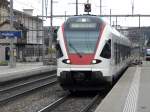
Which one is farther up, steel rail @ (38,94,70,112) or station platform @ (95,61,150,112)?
station platform @ (95,61,150,112)

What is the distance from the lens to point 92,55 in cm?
1906

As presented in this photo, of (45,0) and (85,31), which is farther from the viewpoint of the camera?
(45,0)

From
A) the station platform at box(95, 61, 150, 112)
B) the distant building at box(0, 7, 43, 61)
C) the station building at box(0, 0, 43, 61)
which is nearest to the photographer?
the station platform at box(95, 61, 150, 112)

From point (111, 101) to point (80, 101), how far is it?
13.7 feet

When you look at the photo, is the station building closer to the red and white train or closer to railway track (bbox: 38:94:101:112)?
the red and white train

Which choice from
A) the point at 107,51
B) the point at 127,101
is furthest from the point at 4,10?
the point at 127,101

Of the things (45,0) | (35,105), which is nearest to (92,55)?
(35,105)

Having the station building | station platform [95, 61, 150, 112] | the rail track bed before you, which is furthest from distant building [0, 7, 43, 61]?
station platform [95, 61, 150, 112]

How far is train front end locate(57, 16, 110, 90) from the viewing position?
747 inches

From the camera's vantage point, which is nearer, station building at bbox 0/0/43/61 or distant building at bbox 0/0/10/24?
station building at bbox 0/0/43/61

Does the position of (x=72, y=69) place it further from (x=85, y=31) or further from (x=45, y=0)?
(x=45, y=0)

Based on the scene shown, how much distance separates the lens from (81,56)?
1906cm

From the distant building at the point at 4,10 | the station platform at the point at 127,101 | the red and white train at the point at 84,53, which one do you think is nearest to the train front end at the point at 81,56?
the red and white train at the point at 84,53

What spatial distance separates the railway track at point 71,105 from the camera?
16000 millimetres
